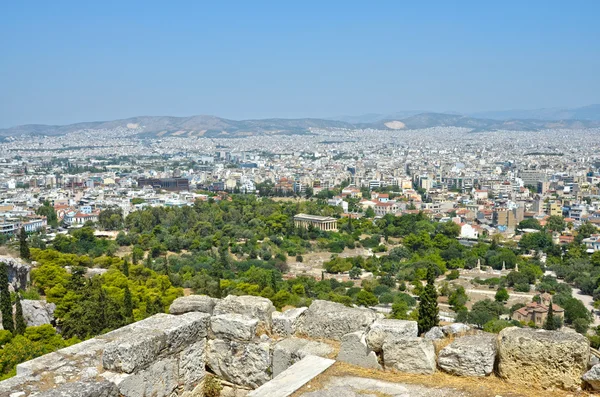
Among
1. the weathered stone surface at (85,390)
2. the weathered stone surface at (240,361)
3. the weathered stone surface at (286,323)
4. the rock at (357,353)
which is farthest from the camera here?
the weathered stone surface at (286,323)

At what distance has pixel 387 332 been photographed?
12.2 ft

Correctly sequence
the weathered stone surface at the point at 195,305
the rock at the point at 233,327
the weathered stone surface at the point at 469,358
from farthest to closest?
the weathered stone surface at the point at 195,305
the rock at the point at 233,327
the weathered stone surface at the point at 469,358

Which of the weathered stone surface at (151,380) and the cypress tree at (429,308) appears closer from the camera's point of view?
the weathered stone surface at (151,380)

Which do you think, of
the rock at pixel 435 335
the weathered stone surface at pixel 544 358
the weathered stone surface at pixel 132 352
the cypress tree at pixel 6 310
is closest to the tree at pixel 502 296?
the cypress tree at pixel 6 310

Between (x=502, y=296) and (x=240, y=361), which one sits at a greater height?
(x=240, y=361)

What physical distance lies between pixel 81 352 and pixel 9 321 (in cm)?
1111

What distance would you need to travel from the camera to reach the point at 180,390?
389 centimetres

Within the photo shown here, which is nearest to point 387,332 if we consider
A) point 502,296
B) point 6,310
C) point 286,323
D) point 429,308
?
point 286,323

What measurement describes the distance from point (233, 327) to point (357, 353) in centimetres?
94

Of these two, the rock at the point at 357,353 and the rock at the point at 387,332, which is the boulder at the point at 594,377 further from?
the rock at the point at 357,353

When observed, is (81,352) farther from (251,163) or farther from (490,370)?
(251,163)

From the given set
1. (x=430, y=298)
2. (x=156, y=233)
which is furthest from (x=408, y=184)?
(x=430, y=298)

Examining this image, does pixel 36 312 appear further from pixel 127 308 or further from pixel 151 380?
pixel 151 380

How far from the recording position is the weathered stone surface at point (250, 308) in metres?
4.30
